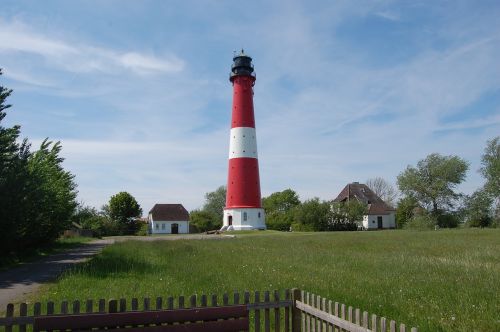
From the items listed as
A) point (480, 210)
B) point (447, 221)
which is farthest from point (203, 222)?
point (480, 210)

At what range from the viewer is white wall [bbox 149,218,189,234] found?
3088 inches

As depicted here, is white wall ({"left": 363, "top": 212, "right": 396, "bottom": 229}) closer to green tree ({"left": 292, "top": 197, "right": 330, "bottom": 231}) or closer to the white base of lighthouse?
green tree ({"left": 292, "top": 197, "right": 330, "bottom": 231})

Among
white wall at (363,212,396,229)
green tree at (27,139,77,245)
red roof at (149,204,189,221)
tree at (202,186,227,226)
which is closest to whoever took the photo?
green tree at (27,139,77,245)

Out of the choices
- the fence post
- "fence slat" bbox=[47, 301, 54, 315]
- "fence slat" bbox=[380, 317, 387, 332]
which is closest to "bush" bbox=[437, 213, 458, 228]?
the fence post

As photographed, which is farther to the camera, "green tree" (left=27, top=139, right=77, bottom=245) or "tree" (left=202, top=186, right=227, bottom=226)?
"tree" (left=202, top=186, right=227, bottom=226)

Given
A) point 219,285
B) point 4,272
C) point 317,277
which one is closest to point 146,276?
Result: point 219,285

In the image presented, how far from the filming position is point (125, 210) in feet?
259

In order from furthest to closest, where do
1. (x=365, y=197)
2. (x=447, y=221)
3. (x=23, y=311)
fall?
(x=365, y=197) → (x=447, y=221) → (x=23, y=311)

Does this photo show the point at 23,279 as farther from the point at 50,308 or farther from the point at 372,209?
the point at 372,209

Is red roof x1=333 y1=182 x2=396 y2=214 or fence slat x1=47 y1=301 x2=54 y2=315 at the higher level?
red roof x1=333 y1=182 x2=396 y2=214

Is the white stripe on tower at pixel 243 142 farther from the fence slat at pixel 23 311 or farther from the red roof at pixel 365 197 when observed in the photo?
the fence slat at pixel 23 311

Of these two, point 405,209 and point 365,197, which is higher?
point 365,197

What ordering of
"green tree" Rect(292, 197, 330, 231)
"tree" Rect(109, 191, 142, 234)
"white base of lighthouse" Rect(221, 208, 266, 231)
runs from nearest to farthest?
"white base of lighthouse" Rect(221, 208, 266, 231) < "green tree" Rect(292, 197, 330, 231) < "tree" Rect(109, 191, 142, 234)

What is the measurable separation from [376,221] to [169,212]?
34.5 m
